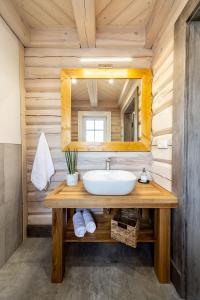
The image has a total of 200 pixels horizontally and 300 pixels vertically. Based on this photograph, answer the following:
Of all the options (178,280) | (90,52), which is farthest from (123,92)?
(178,280)

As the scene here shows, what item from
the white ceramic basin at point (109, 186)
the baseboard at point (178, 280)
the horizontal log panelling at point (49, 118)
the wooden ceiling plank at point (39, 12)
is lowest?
the baseboard at point (178, 280)

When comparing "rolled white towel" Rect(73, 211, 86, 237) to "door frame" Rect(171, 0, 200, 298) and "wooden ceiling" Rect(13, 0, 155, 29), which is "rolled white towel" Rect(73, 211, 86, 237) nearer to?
"door frame" Rect(171, 0, 200, 298)

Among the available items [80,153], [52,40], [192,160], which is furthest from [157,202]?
[52,40]

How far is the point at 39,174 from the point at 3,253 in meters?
0.84

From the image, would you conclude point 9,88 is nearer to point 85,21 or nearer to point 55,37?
point 55,37

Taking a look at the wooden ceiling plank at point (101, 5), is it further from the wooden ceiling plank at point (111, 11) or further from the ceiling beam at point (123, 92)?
the ceiling beam at point (123, 92)

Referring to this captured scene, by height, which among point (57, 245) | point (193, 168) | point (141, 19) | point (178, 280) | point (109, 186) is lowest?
point (178, 280)

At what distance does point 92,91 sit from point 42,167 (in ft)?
3.50

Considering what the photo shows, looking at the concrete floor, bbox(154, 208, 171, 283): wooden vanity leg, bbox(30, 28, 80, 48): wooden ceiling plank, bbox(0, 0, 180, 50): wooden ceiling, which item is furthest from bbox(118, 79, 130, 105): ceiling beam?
the concrete floor

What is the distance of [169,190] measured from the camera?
5.65ft

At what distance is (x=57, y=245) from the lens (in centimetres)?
160

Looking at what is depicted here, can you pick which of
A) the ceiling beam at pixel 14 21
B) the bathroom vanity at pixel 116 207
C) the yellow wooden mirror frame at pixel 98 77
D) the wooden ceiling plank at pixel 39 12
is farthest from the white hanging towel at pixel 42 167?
the wooden ceiling plank at pixel 39 12

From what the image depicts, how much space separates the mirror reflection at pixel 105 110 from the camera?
7.15 ft

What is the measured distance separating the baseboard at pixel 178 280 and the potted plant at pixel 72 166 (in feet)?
3.83
